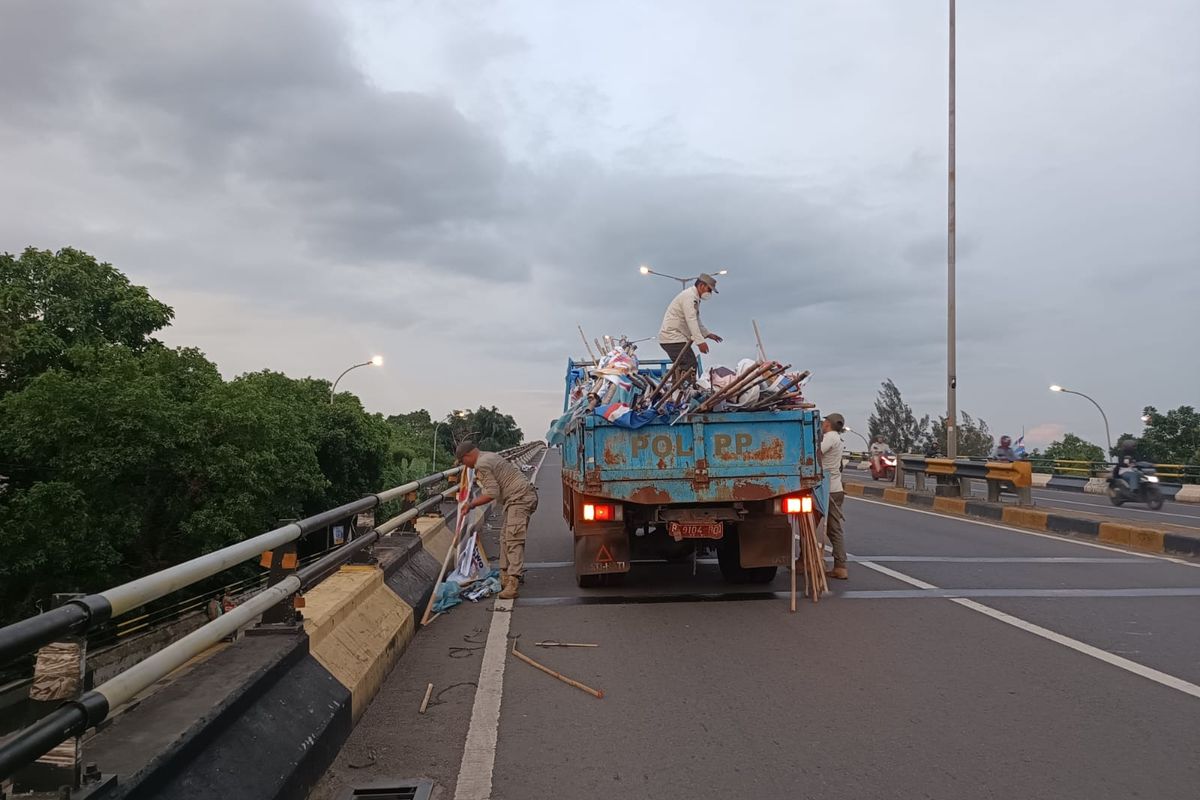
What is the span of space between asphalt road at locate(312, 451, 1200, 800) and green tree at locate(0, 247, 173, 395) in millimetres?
25206

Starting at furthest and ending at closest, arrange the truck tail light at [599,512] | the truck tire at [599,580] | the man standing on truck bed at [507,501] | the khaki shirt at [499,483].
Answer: the truck tire at [599,580]
the khaki shirt at [499,483]
the man standing on truck bed at [507,501]
the truck tail light at [599,512]

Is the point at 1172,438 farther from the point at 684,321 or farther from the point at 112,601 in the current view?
the point at 112,601

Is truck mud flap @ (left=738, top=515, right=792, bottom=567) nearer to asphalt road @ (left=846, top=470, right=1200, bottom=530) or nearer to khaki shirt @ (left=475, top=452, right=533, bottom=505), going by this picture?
khaki shirt @ (left=475, top=452, right=533, bottom=505)

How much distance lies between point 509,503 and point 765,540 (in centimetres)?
250

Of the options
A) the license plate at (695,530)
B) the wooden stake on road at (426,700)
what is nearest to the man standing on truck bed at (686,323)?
the license plate at (695,530)

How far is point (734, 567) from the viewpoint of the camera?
9.23 metres

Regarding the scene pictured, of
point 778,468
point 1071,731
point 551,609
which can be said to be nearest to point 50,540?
point 551,609

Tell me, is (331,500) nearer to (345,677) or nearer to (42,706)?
(345,677)

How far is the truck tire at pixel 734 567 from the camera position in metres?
8.97

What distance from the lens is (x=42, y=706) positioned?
2.41 metres

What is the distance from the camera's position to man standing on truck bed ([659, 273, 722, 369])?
998 centimetres

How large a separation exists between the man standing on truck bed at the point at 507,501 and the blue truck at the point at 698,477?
583 millimetres

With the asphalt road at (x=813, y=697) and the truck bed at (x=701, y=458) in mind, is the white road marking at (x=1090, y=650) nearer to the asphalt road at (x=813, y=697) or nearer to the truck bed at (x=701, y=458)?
the asphalt road at (x=813, y=697)

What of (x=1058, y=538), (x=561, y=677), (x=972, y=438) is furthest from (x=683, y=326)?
(x=972, y=438)
